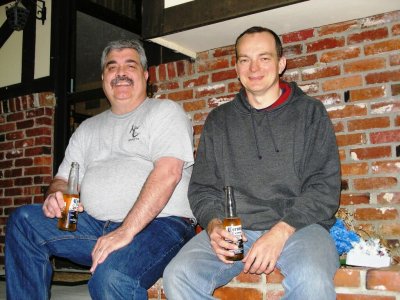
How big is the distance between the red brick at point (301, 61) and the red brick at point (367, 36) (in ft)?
0.78

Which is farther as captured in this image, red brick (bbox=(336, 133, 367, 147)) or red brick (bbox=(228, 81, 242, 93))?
red brick (bbox=(228, 81, 242, 93))

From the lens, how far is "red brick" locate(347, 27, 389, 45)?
→ 96.3 inches

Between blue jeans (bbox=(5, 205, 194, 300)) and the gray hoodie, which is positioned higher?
the gray hoodie

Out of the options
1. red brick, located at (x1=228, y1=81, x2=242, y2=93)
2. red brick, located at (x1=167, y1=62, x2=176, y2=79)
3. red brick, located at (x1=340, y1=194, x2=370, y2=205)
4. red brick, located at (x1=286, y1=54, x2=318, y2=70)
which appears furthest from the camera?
red brick, located at (x1=167, y1=62, x2=176, y2=79)

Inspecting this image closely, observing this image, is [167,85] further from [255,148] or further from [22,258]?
[22,258]

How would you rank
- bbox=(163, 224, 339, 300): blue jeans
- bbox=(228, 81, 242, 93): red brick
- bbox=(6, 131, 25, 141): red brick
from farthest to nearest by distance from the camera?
1. bbox=(6, 131, 25, 141): red brick
2. bbox=(228, 81, 242, 93): red brick
3. bbox=(163, 224, 339, 300): blue jeans

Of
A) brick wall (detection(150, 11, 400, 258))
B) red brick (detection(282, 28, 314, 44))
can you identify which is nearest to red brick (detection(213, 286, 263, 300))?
brick wall (detection(150, 11, 400, 258))

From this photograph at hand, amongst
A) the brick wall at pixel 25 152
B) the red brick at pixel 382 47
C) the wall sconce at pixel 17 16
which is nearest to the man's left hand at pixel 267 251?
the red brick at pixel 382 47

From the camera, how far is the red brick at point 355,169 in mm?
2430

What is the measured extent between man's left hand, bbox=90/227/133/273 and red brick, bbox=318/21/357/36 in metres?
1.79

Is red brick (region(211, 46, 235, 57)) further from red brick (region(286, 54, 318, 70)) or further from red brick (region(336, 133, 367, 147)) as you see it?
red brick (region(336, 133, 367, 147))

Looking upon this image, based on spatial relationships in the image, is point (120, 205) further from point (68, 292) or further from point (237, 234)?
point (68, 292)

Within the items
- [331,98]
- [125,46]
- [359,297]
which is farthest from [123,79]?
[359,297]

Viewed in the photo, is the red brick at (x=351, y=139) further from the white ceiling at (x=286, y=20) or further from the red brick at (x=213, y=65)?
the red brick at (x=213, y=65)
